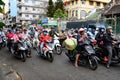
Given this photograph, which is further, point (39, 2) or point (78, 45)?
point (39, 2)

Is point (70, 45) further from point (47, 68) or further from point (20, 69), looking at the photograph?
point (20, 69)

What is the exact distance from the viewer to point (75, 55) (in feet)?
36.7

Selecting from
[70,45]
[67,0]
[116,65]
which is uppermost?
[67,0]

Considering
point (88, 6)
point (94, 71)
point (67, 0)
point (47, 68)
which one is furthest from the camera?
point (67, 0)

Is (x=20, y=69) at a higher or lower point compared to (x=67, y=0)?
lower

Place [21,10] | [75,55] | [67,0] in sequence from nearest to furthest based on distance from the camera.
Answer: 1. [75,55]
2. [67,0]
3. [21,10]

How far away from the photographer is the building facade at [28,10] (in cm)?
7388

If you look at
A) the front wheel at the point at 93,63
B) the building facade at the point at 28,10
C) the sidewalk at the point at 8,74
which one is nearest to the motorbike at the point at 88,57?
the front wheel at the point at 93,63

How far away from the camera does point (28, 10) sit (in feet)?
245

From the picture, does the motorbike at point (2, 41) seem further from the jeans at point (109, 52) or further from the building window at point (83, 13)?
the building window at point (83, 13)

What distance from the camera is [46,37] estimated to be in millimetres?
13234

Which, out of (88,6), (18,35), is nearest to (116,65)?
(18,35)

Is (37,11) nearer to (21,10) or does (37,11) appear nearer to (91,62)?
(21,10)

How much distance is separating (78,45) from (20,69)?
8.72ft
